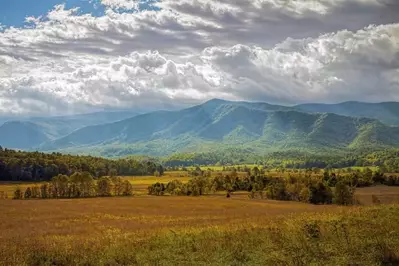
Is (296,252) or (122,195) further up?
(296,252)

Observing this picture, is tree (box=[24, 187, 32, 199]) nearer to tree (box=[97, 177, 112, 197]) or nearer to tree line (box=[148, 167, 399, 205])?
tree (box=[97, 177, 112, 197])

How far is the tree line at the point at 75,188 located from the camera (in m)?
127

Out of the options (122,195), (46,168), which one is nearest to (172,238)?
(122,195)

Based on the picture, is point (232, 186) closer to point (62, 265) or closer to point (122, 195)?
point (122, 195)

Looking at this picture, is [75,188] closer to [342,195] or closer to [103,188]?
[103,188]

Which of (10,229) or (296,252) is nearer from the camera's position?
(296,252)

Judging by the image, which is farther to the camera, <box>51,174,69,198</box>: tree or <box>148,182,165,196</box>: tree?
<box>148,182,165,196</box>: tree

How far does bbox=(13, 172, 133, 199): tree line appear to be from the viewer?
126812 millimetres

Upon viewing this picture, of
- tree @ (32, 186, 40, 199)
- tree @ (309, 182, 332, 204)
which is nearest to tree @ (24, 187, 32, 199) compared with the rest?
tree @ (32, 186, 40, 199)

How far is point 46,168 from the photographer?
17950 cm

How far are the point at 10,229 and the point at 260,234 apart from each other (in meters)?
35.1

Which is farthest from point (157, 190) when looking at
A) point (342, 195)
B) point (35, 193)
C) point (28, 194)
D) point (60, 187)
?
point (342, 195)

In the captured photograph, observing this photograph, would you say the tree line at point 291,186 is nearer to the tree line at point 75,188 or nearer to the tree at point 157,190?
the tree at point 157,190

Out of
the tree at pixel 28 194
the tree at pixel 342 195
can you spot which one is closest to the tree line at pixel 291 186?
the tree at pixel 342 195
